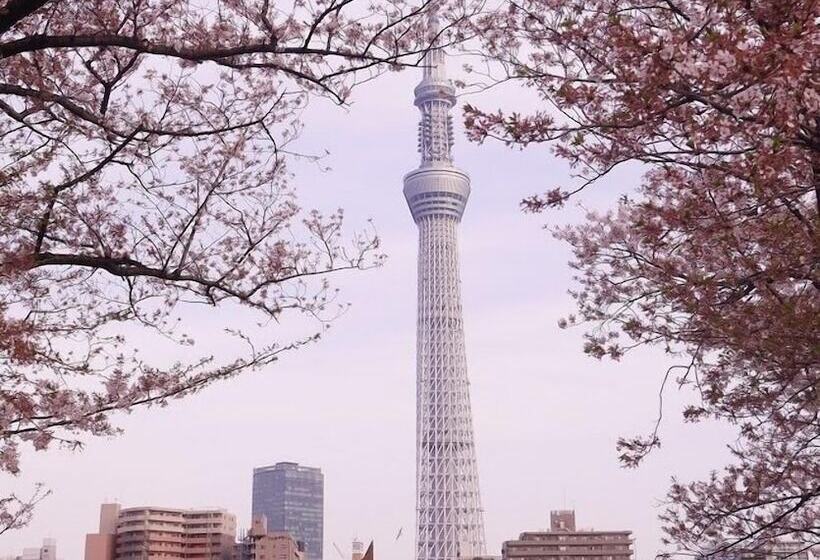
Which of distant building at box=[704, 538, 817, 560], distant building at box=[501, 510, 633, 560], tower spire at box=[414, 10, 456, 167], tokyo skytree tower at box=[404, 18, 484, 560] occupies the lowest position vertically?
distant building at box=[704, 538, 817, 560]

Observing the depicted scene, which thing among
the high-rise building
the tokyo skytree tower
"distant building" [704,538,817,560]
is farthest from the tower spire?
the high-rise building

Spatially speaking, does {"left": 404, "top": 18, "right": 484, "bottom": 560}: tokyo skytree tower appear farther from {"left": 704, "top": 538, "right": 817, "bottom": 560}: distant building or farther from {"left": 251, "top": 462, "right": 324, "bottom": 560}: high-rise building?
{"left": 251, "top": 462, "right": 324, "bottom": 560}: high-rise building

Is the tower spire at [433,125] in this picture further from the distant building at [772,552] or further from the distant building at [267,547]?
the distant building at [772,552]

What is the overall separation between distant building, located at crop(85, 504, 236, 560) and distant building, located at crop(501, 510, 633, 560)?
22.6 m

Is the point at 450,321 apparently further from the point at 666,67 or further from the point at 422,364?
the point at 666,67

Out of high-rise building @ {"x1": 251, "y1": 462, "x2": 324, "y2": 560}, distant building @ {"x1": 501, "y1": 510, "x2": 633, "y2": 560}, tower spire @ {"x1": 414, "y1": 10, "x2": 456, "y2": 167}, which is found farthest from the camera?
high-rise building @ {"x1": 251, "y1": 462, "x2": 324, "y2": 560}

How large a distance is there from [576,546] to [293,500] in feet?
331

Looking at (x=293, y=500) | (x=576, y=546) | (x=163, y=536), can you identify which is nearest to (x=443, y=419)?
(x=576, y=546)

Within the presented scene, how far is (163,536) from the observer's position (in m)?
73.4

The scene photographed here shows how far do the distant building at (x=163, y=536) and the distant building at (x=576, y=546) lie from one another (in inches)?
891

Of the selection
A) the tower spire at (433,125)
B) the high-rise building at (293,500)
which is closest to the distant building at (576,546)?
the tower spire at (433,125)

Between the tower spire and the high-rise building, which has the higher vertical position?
the tower spire

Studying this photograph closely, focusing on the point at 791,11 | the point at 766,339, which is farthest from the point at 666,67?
the point at 766,339

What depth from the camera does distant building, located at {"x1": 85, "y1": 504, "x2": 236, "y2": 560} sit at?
238 feet
